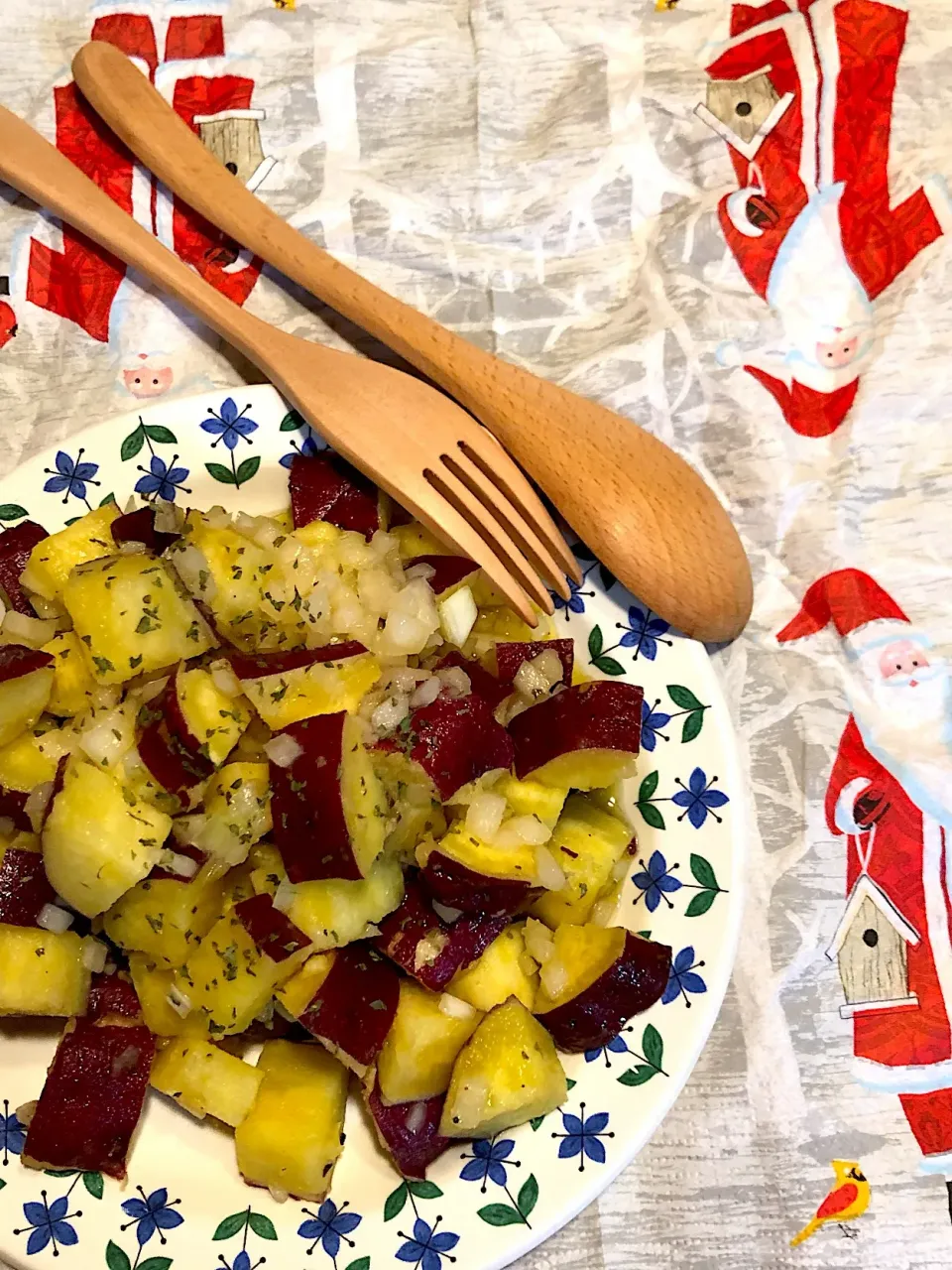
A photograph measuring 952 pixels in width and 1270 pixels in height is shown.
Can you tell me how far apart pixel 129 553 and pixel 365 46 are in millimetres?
1060

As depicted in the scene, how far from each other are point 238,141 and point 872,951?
1.61m

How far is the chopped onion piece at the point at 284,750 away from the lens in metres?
1.02

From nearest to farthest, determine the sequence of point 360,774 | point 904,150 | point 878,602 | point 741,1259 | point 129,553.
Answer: point 360,774, point 129,553, point 741,1259, point 878,602, point 904,150

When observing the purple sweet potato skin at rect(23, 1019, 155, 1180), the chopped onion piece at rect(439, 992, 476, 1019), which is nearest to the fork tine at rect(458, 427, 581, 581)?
the chopped onion piece at rect(439, 992, 476, 1019)

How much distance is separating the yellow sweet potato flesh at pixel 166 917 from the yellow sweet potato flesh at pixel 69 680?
24 centimetres

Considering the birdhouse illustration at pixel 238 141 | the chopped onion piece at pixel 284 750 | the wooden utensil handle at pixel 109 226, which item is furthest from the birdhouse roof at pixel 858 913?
the birdhouse illustration at pixel 238 141

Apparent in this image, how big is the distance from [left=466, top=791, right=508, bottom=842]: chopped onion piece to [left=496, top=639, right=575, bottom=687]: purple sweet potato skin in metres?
0.15

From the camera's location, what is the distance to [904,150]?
5.22ft

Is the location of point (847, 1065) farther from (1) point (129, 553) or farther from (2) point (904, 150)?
(2) point (904, 150)

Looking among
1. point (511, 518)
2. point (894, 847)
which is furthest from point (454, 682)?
point (894, 847)

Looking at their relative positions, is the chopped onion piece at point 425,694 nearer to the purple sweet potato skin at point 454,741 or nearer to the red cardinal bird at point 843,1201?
the purple sweet potato skin at point 454,741

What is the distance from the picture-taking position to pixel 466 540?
4.06 feet

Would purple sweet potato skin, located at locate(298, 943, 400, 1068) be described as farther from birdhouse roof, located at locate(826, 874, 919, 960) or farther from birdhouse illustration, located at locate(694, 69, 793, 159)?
birdhouse illustration, located at locate(694, 69, 793, 159)

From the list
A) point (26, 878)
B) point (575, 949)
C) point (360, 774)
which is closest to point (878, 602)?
point (575, 949)
